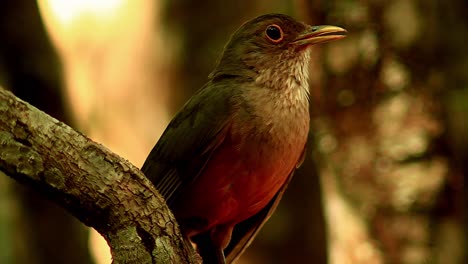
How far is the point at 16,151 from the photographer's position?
2.83 m

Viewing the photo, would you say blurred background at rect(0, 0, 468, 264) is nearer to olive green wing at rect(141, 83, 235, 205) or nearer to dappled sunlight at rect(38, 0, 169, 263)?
dappled sunlight at rect(38, 0, 169, 263)

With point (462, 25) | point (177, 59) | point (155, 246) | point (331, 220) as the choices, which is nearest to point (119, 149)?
point (177, 59)

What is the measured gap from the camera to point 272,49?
4.67m

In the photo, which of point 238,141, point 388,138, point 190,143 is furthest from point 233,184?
point 388,138

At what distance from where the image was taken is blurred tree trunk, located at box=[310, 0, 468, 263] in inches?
208

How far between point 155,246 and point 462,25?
6387 millimetres

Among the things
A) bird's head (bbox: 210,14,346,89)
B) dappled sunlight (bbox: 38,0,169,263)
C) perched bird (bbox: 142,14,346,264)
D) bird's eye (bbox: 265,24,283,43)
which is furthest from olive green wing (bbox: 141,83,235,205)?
dappled sunlight (bbox: 38,0,169,263)

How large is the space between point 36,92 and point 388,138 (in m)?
3.95

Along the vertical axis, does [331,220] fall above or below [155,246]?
below

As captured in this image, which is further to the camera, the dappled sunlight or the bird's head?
the dappled sunlight

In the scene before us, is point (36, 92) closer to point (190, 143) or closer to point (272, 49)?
point (272, 49)

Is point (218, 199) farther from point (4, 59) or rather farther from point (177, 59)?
point (4, 59)

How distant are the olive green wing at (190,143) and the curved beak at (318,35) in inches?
23.5

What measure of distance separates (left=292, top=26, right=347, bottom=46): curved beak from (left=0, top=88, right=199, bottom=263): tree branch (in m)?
1.69
